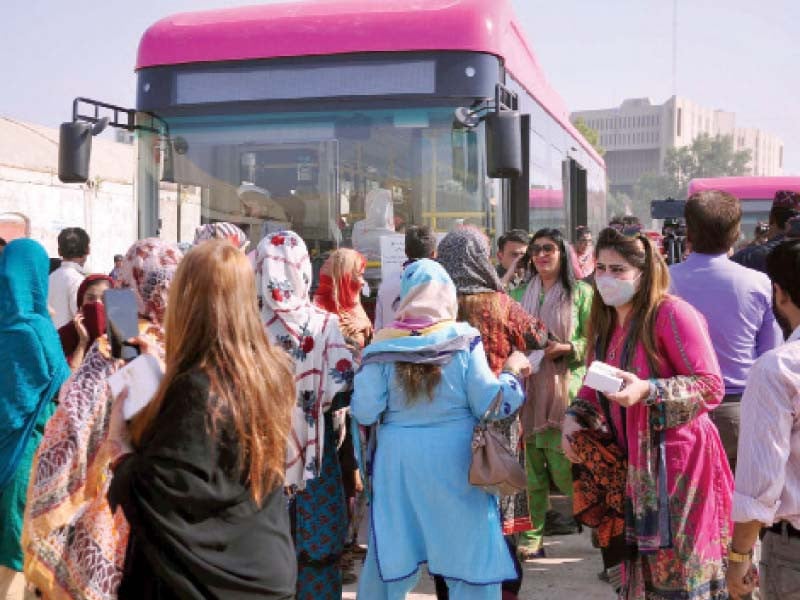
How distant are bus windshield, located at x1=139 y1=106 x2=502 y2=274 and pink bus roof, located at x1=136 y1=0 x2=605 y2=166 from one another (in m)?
0.48

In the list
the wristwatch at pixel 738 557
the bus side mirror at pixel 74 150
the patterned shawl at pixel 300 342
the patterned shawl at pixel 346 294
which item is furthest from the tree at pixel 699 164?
the wristwatch at pixel 738 557

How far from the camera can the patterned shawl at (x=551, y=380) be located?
6438 millimetres

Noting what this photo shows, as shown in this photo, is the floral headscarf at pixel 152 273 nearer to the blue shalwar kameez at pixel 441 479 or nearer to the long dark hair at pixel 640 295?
the blue shalwar kameez at pixel 441 479

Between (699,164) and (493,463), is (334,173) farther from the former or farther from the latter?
(699,164)

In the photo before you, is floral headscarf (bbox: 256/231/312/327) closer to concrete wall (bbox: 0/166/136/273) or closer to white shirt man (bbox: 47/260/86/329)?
white shirt man (bbox: 47/260/86/329)

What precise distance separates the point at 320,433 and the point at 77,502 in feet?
5.43

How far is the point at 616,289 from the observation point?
4051mm

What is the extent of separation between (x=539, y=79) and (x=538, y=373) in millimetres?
4701

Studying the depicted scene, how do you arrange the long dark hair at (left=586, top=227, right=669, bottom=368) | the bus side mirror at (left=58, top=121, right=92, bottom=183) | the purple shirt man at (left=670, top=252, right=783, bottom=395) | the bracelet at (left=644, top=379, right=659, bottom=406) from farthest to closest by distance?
the bus side mirror at (left=58, top=121, right=92, bottom=183) < the purple shirt man at (left=670, top=252, right=783, bottom=395) < the long dark hair at (left=586, top=227, right=669, bottom=368) < the bracelet at (left=644, top=379, right=659, bottom=406)

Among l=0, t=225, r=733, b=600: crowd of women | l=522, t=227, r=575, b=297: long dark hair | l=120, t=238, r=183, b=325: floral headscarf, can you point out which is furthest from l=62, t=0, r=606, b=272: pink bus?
l=120, t=238, r=183, b=325: floral headscarf

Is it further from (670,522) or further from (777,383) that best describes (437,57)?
(777,383)

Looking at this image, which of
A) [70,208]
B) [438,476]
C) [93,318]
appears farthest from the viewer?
[70,208]

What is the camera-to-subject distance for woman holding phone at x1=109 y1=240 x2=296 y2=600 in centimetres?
271

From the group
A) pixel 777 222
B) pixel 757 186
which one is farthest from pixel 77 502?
pixel 757 186
